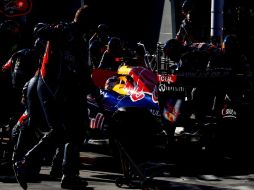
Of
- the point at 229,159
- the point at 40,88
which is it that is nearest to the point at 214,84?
the point at 229,159

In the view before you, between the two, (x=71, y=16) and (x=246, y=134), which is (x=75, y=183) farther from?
(x=71, y=16)

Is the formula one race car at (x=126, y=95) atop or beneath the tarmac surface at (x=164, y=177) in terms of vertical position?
atop

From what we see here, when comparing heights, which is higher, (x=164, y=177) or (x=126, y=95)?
(x=126, y=95)

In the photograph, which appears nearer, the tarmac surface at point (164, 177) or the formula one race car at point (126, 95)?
the tarmac surface at point (164, 177)

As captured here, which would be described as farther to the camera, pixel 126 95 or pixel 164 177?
pixel 126 95

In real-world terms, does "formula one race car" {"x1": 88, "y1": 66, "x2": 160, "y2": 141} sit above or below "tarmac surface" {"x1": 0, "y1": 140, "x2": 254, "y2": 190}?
above

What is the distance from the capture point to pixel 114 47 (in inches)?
524

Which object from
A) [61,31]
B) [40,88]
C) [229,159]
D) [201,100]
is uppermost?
[61,31]

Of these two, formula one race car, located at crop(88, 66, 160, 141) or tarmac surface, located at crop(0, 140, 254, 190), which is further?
formula one race car, located at crop(88, 66, 160, 141)

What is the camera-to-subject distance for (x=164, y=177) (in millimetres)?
8961

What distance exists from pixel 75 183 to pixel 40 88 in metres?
1.15

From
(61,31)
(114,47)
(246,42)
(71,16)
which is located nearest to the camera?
(61,31)

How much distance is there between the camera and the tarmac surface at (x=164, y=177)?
8047mm

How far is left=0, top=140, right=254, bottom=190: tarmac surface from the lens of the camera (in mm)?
8047
